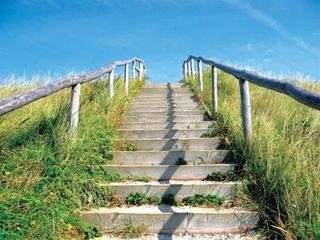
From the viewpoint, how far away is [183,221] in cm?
438

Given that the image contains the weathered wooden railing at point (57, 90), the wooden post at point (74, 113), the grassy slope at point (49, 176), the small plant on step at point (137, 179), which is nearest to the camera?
the weathered wooden railing at point (57, 90)

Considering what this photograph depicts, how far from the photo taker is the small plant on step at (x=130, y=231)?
14.0 feet

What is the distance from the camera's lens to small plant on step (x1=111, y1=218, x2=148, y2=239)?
4.27 meters

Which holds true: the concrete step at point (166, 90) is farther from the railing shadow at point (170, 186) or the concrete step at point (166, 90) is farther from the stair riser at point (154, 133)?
the stair riser at point (154, 133)

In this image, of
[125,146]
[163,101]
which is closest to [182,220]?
[125,146]

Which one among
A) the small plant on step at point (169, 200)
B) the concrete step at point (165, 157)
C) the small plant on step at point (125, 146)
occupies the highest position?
the small plant on step at point (125, 146)

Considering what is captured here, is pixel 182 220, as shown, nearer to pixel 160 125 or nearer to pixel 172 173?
pixel 172 173

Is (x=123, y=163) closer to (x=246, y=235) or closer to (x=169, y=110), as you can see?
(x=246, y=235)

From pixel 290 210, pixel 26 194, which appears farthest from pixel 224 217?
pixel 26 194

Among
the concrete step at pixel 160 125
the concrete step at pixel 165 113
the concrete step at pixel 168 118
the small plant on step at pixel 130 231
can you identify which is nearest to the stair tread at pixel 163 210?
the small plant on step at pixel 130 231

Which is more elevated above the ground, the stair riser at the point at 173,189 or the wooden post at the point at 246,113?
the wooden post at the point at 246,113

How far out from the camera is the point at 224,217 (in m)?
4.36

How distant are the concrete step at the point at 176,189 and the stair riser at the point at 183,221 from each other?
598 millimetres

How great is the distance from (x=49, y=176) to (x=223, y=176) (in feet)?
7.07
